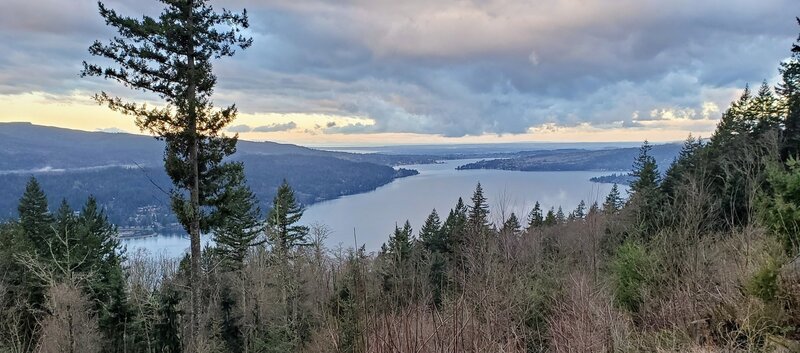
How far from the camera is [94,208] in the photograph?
26672 millimetres

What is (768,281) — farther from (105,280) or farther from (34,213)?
(34,213)

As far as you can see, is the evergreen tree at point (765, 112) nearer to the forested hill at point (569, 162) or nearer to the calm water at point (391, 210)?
the calm water at point (391, 210)

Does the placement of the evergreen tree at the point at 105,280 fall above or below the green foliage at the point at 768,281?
below

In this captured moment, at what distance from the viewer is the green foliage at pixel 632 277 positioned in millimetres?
7934

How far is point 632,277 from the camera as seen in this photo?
8359 mm

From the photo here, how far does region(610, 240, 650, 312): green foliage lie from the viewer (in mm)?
7934

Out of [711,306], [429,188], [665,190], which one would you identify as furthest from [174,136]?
[429,188]

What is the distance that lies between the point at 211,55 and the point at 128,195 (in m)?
135

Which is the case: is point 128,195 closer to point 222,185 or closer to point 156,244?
point 156,244

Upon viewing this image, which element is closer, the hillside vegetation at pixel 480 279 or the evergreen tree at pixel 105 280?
the hillside vegetation at pixel 480 279

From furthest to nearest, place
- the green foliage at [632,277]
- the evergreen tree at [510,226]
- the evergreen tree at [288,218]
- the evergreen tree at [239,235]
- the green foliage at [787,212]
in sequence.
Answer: the evergreen tree at [288,218] → the evergreen tree at [239,235] → the evergreen tree at [510,226] → the green foliage at [632,277] → the green foliage at [787,212]

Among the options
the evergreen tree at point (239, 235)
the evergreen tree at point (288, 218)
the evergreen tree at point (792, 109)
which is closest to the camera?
the evergreen tree at point (792, 109)

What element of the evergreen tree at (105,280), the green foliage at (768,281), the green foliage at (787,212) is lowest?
the evergreen tree at (105,280)

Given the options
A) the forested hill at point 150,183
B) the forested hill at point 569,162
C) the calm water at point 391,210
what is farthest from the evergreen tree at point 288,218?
the forested hill at point 569,162
